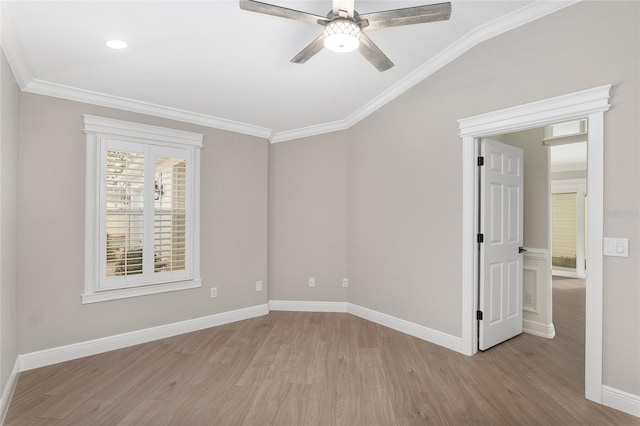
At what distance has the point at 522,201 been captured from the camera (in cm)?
381

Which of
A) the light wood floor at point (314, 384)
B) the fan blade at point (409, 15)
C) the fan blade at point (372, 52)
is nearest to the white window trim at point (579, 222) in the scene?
the light wood floor at point (314, 384)

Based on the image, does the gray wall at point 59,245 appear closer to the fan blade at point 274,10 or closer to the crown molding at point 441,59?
the crown molding at point 441,59

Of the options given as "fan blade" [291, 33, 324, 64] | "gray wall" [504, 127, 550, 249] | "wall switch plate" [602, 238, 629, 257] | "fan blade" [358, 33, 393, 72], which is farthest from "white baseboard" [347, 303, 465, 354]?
"fan blade" [291, 33, 324, 64]

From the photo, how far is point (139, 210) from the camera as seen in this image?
3.68 meters

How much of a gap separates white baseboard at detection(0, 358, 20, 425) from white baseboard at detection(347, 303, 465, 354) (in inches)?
138

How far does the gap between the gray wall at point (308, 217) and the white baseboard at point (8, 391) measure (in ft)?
9.18

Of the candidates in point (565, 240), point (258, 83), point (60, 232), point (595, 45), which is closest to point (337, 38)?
point (258, 83)

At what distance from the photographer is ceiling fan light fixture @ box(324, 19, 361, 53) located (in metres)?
1.99

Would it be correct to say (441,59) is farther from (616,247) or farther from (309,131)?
(616,247)

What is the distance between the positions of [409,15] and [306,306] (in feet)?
12.8

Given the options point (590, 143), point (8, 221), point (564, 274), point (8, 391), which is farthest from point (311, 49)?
point (564, 274)

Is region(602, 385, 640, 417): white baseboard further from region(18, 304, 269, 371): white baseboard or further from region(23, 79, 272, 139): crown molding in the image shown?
region(23, 79, 272, 139): crown molding

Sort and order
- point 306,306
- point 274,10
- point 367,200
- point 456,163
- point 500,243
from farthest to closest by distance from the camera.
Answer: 1. point 306,306
2. point 367,200
3. point 500,243
4. point 456,163
5. point 274,10

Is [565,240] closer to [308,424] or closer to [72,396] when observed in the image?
[308,424]
